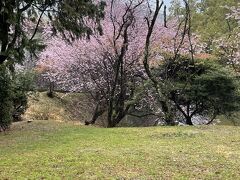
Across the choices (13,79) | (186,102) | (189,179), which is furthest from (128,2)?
(189,179)

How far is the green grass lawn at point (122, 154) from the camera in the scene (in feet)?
20.1

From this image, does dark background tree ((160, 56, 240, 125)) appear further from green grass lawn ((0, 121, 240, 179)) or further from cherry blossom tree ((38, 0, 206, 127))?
green grass lawn ((0, 121, 240, 179))

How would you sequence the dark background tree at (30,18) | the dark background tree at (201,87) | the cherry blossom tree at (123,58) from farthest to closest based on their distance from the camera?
the cherry blossom tree at (123,58)
the dark background tree at (201,87)
the dark background tree at (30,18)

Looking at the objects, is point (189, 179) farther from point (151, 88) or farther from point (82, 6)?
point (151, 88)

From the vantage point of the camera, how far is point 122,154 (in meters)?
7.39

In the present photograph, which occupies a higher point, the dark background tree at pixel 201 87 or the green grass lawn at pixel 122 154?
the dark background tree at pixel 201 87

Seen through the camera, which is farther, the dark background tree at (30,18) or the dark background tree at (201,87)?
the dark background tree at (201,87)

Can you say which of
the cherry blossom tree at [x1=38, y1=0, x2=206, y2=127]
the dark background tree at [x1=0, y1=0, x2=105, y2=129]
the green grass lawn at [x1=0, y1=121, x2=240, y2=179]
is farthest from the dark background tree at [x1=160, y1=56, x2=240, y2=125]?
the dark background tree at [x1=0, y1=0, x2=105, y2=129]

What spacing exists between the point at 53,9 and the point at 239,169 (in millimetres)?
6351

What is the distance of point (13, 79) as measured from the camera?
42.8ft

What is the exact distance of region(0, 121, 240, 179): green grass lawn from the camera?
6117mm

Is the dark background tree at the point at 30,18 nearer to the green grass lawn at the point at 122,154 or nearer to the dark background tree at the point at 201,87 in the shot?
the green grass lawn at the point at 122,154

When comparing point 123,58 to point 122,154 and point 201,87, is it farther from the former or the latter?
point 122,154

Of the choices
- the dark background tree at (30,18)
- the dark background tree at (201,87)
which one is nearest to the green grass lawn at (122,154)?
the dark background tree at (30,18)
